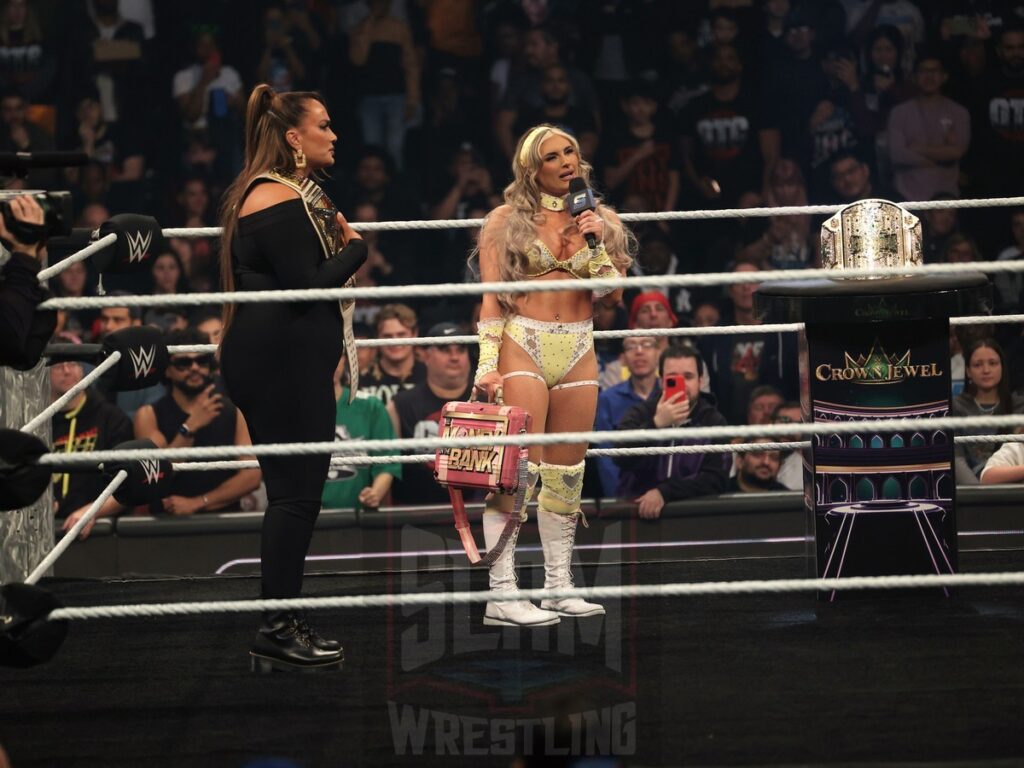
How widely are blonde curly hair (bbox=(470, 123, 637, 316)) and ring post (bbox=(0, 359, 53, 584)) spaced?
1059mm

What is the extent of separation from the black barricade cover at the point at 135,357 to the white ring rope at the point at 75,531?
25 cm

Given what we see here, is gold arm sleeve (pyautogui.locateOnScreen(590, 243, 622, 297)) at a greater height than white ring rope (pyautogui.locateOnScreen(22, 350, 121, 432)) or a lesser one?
greater

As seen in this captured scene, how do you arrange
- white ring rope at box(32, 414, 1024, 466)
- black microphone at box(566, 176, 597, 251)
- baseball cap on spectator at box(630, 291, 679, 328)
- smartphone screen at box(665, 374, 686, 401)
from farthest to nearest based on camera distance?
baseball cap on spectator at box(630, 291, 679, 328) < smartphone screen at box(665, 374, 686, 401) < black microphone at box(566, 176, 597, 251) < white ring rope at box(32, 414, 1024, 466)

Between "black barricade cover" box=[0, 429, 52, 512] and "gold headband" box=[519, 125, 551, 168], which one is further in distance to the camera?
"gold headband" box=[519, 125, 551, 168]

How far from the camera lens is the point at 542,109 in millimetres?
6277

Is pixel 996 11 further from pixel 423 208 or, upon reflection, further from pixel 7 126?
pixel 7 126

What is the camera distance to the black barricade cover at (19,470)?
7.45 ft

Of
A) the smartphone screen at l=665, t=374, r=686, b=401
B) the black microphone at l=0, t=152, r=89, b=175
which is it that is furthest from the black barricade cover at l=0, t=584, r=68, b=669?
the smartphone screen at l=665, t=374, r=686, b=401

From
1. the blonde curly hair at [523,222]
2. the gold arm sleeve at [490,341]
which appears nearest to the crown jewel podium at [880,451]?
the blonde curly hair at [523,222]

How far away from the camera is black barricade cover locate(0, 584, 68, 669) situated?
2268 mm

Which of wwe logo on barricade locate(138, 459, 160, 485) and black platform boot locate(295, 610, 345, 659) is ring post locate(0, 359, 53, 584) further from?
black platform boot locate(295, 610, 345, 659)

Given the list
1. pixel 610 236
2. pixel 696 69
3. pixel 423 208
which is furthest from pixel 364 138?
pixel 610 236

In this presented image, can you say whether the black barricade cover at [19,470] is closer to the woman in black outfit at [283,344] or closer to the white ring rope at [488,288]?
the white ring rope at [488,288]

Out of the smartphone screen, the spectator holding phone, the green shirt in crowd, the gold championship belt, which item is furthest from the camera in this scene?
the green shirt in crowd
